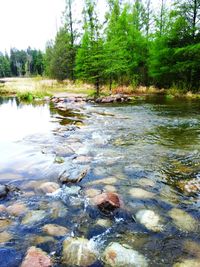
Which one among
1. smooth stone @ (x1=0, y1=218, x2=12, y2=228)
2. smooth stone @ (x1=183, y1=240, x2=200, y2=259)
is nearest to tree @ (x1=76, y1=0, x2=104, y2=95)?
smooth stone @ (x1=0, y1=218, x2=12, y2=228)

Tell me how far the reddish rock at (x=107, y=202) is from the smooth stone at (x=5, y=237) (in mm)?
918

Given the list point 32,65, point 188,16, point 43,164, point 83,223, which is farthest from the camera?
point 32,65

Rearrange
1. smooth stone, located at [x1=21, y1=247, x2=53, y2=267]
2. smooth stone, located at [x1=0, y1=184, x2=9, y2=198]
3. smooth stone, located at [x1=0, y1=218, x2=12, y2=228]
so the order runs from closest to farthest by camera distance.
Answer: smooth stone, located at [x1=21, y1=247, x2=53, y2=267] → smooth stone, located at [x1=0, y1=218, x2=12, y2=228] → smooth stone, located at [x1=0, y1=184, x2=9, y2=198]

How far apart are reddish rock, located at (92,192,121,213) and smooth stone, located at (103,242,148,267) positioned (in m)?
0.56

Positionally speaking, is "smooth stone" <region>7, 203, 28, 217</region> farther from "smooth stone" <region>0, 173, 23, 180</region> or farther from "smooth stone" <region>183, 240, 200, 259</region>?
"smooth stone" <region>183, 240, 200, 259</region>

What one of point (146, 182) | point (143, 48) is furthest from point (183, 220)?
point (143, 48)

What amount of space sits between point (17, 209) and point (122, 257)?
1.25 meters

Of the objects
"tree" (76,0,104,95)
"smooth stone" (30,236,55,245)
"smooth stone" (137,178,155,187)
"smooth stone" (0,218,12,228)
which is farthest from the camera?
"tree" (76,0,104,95)

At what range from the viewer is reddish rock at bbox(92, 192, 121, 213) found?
8.63 feet

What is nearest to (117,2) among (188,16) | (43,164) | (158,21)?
(158,21)

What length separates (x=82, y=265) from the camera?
189cm

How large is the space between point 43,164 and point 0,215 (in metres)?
1.51

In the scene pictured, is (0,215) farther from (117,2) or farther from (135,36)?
(117,2)

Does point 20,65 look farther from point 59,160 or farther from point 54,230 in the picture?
point 54,230
